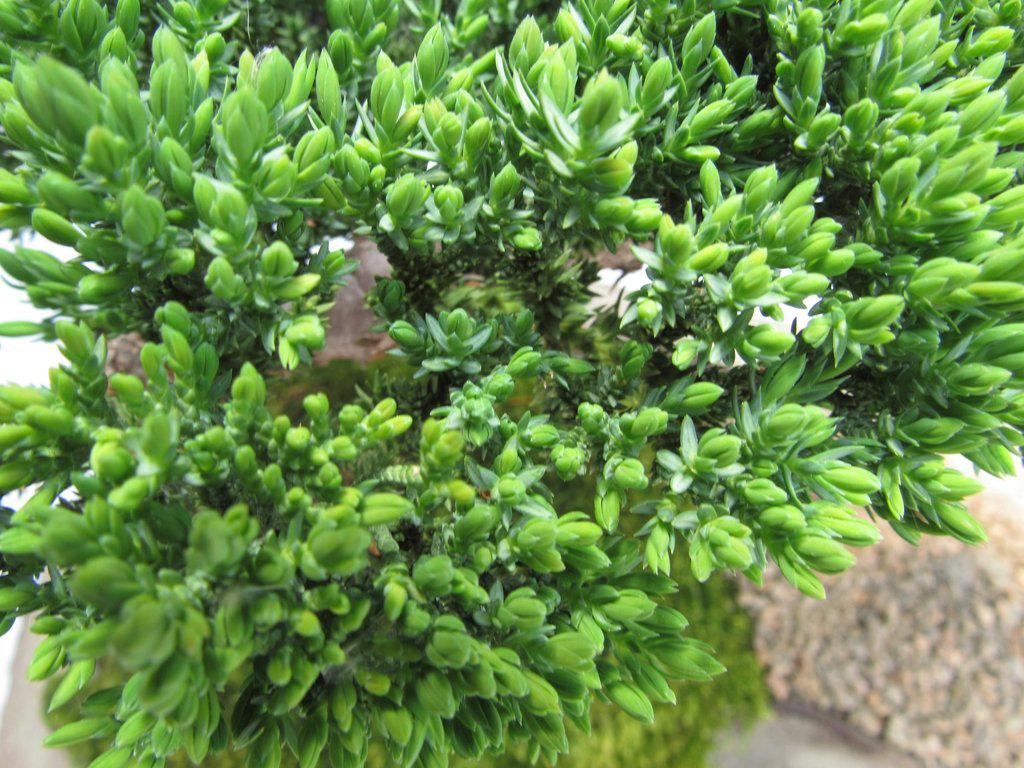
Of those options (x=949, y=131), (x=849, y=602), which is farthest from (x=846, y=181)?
(x=849, y=602)

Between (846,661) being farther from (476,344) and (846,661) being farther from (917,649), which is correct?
(476,344)

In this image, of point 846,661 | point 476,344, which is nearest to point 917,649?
point 846,661

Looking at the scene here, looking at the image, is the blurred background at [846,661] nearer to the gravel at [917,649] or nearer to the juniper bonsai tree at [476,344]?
the gravel at [917,649]

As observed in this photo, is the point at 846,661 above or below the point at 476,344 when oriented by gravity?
below

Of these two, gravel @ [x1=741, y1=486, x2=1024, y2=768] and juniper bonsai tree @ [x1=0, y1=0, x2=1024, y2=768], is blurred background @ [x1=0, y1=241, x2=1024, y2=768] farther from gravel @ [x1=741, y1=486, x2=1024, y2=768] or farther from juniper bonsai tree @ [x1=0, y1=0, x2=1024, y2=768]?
juniper bonsai tree @ [x1=0, y1=0, x2=1024, y2=768]

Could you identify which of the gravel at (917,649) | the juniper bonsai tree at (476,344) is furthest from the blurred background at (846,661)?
the juniper bonsai tree at (476,344)

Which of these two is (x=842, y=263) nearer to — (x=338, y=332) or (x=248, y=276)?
(x=248, y=276)

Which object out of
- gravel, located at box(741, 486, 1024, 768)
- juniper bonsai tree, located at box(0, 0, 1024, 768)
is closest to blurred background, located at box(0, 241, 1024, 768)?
gravel, located at box(741, 486, 1024, 768)
